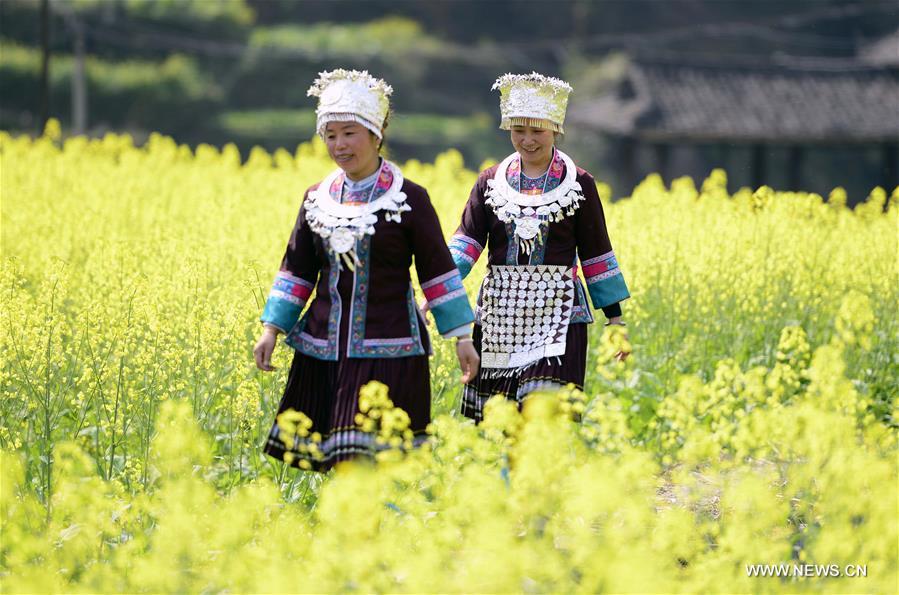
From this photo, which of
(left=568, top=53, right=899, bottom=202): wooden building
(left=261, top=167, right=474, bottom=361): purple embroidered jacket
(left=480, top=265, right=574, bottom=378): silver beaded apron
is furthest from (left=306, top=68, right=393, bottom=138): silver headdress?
(left=568, top=53, right=899, bottom=202): wooden building

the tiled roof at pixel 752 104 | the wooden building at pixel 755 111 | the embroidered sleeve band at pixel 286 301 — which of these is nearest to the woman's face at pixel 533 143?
the embroidered sleeve band at pixel 286 301

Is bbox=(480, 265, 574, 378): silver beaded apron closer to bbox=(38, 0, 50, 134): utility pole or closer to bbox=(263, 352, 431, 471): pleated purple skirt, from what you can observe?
bbox=(263, 352, 431, 471): pleated purple skirt

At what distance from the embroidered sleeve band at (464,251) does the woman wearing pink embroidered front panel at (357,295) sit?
0.53 meters

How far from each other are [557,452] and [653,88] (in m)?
20.3

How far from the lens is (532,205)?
4398 mm

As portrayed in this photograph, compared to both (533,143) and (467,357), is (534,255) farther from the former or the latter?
(467,357)

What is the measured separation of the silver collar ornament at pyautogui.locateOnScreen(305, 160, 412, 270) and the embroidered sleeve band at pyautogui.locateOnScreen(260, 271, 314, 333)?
0.17 meters

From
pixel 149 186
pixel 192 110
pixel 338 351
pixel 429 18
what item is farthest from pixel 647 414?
pixel 429 18

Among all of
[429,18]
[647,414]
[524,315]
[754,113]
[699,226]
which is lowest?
[647,414]

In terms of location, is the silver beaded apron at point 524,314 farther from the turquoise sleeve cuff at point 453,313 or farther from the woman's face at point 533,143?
the turquoise sleeve cuff at point 453,313

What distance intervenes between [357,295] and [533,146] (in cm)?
91

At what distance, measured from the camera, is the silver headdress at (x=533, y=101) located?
430 centimetres

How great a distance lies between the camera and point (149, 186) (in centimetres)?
1045

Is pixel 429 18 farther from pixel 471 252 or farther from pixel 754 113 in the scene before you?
pixel 471 252
